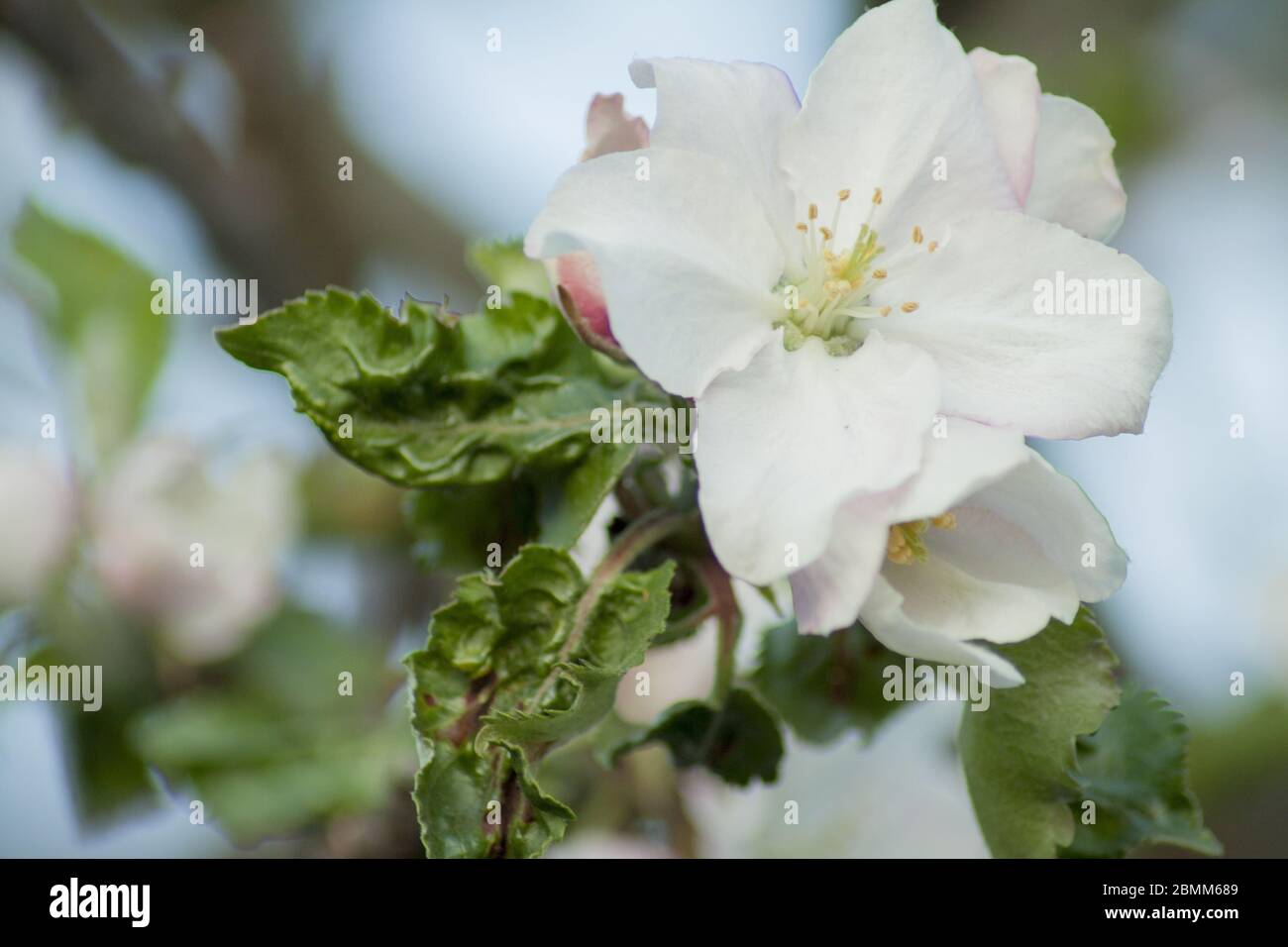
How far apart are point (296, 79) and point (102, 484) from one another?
73 centimetres

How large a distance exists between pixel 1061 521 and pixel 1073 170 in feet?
0.69

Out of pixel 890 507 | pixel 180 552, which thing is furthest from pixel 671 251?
pixel 180 552

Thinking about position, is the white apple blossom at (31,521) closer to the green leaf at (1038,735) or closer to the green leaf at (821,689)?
the green leaf at (821,689)

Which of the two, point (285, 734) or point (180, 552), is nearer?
point (285, 734)

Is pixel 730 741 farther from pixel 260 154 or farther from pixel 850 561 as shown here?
pixel 260 154

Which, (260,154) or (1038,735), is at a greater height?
(260,154)

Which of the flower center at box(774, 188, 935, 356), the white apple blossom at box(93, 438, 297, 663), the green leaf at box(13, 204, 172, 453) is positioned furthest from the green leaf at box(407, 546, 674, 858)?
the green leaf at box(13, 204, 172, 453)

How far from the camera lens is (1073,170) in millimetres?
644

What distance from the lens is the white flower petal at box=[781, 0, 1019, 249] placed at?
618 mm

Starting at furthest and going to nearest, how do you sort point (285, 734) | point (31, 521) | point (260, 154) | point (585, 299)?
point (260, 154), point (31, 521), point (285, 734), point (585, 299)

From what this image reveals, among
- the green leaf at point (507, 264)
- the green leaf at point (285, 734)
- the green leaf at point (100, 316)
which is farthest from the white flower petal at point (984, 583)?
the green leaf at point (100, 316)

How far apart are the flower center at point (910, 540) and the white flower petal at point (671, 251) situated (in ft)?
0.37

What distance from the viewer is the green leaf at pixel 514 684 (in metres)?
0.56

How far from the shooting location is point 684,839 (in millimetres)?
1313
